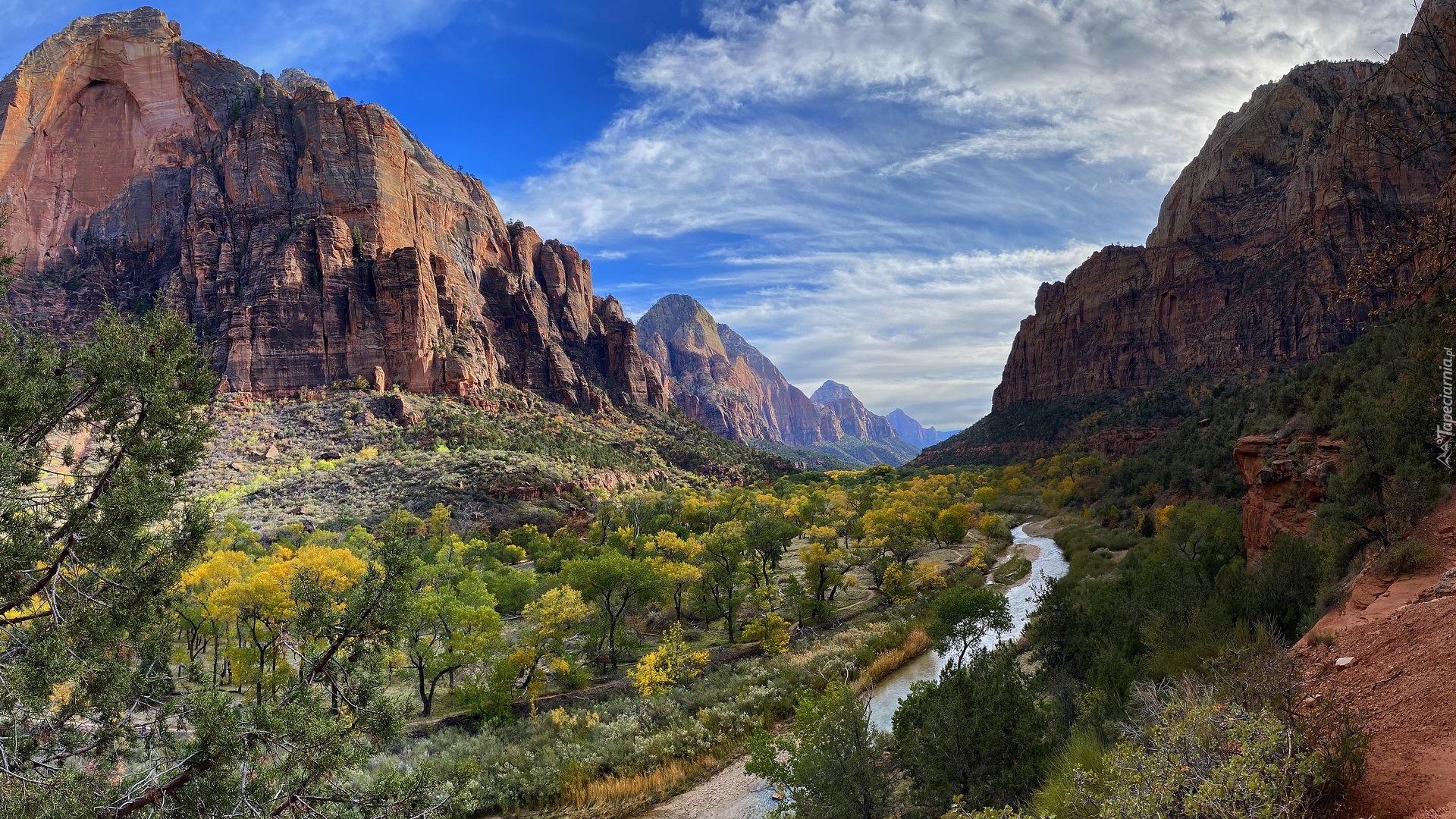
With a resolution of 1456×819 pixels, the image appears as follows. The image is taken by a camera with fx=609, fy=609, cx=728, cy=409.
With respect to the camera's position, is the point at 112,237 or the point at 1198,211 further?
the point at 1198,211

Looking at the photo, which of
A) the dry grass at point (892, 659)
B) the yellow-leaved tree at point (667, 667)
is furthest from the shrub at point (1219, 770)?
the yellow-leaved tree at point (667, 667)

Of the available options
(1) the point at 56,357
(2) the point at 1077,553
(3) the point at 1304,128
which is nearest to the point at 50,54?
(1) the point at 56,357

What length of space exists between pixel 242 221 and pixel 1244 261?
156947 millimetres

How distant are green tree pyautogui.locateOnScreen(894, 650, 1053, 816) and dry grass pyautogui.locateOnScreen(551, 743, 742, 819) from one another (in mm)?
7494

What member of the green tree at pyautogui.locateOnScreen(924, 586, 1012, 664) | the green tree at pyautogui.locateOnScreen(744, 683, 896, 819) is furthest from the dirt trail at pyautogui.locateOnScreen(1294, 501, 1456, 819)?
the green tree at pyautogui.locateOnScreen(924, 586, 1012, 664)

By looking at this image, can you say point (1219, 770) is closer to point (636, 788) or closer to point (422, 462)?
point (636, 788)

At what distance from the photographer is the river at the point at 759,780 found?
55.9 ft

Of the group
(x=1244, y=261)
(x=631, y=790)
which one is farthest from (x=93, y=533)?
(x=1244, y=261)

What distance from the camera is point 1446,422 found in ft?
41.0

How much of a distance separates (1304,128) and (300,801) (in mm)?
144055

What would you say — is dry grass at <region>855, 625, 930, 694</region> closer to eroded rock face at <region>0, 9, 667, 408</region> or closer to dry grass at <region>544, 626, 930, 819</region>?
dry grass at <region>544, 626, 930, 819</region>

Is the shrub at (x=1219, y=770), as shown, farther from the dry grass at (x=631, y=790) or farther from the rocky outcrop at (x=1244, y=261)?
the rocky outcrop at (x=1244, y=261)

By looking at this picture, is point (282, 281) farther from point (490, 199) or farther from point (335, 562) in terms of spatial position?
point (335, 562)

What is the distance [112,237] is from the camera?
94000 mm
